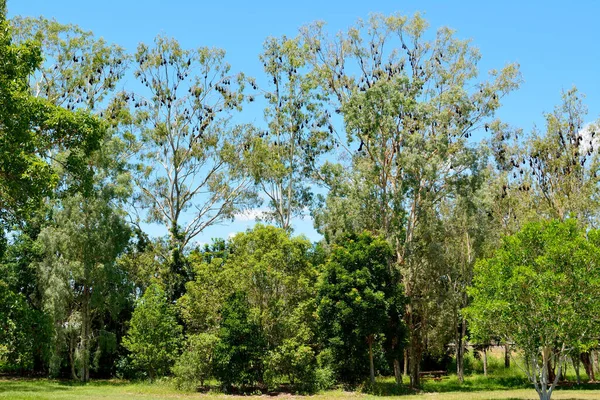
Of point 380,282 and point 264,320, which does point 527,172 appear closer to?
point 380,282

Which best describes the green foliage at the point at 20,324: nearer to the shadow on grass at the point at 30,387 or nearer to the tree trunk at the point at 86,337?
the shadow on grass at the point at 30,387

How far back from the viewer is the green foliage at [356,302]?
2816 centimetres

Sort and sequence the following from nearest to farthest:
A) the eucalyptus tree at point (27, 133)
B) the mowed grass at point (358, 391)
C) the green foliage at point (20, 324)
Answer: the eucalyptus tree at point (27, 133), the green foliage at point (20, 324), the mowed grass at point (358, 391)

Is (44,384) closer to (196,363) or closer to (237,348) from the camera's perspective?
(196,363)

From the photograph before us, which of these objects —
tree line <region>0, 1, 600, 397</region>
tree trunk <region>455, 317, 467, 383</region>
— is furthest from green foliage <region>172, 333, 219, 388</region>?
tree trunk <region>455, 317, 467, 383</region>

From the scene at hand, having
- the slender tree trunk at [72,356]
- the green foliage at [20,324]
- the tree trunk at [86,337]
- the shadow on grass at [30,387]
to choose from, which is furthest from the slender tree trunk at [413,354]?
the slender tree trunk at [72,356]

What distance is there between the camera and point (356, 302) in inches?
1098

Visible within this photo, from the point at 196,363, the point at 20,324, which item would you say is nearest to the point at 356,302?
the point at 196,363

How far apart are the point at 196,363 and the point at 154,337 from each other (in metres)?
3.89

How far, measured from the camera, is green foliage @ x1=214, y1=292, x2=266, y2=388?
27875mm

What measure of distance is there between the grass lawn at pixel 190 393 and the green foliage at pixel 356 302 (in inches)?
74.9

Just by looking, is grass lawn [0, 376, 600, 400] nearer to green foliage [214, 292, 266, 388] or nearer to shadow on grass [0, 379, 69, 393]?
shadow on grass [0, 379, 69, 393]

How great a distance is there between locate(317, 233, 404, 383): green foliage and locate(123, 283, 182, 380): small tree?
27.7ft

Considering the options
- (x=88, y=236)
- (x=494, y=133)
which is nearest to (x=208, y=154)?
(x=88, y=236)
